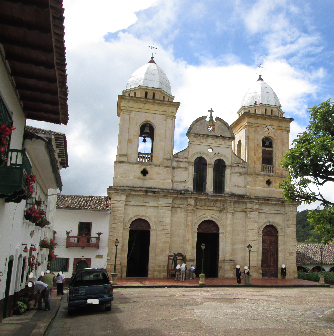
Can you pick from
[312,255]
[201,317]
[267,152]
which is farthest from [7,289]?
[312,255]

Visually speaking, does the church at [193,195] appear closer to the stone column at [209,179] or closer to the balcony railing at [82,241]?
the stone column at [209,179]

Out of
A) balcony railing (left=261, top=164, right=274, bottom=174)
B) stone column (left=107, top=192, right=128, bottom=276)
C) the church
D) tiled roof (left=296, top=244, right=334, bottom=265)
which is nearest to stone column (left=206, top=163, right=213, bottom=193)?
the church

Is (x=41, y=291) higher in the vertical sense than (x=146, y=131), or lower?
lower

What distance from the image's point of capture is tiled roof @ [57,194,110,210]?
26953 mm

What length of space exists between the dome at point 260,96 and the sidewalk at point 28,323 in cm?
2501

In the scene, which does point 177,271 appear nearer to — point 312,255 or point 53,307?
point 53,307

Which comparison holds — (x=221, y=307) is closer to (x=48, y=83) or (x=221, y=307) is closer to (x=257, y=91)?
(x=48, y=83)

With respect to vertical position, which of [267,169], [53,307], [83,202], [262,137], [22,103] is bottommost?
[53,307]

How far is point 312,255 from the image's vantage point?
3628 cm

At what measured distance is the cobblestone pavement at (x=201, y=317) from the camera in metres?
10.4

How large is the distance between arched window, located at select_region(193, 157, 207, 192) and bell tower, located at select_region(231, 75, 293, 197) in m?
3.78

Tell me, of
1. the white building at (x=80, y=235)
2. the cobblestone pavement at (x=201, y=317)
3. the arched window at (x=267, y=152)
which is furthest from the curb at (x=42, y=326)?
the arched window at (x=267, y=152)

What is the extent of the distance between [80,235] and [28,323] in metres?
16.0

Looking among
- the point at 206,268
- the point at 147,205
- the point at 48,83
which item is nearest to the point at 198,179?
the point at 147,205
